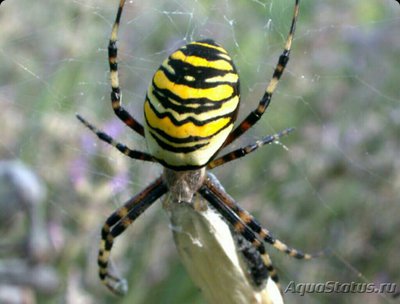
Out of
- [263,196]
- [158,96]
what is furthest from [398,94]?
[158,96]

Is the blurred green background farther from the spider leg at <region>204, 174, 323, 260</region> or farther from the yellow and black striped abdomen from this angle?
the yellow and black striped abdomen

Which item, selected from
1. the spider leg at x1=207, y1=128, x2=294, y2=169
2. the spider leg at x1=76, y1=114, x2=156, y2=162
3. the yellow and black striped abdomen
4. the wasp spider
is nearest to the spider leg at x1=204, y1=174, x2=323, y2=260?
the wasp spider

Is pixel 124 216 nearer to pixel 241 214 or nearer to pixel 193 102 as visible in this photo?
pixel 241 214

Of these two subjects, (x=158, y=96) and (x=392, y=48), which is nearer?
(x=158, y=96)

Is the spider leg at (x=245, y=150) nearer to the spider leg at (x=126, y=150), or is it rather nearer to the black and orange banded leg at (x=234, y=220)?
the black and orange banded leg at (x=234, y=220)

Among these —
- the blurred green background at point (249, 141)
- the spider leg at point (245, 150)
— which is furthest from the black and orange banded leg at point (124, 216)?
the spider leg at point (245, 150)

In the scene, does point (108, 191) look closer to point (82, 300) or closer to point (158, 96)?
point (82, 300)

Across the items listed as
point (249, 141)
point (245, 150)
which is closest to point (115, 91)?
point (245, 150)
